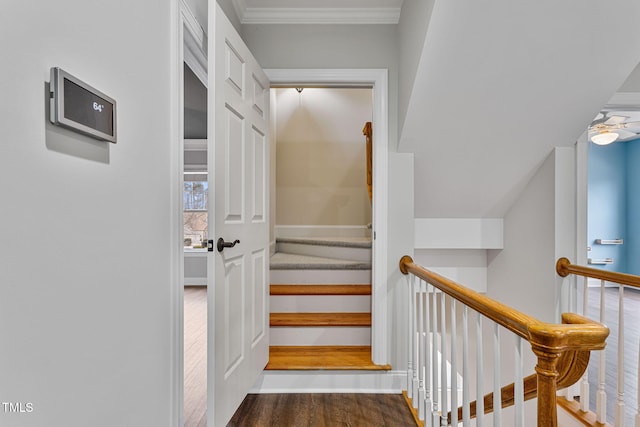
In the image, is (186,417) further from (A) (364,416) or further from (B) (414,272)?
(B) (414,272)

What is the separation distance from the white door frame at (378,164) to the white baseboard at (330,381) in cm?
14

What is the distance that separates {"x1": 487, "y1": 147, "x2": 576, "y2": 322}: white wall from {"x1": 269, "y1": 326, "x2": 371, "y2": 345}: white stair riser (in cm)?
118

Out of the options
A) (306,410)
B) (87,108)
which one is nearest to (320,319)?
(306,410)

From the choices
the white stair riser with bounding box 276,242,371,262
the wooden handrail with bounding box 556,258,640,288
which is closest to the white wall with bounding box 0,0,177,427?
the white stair riser with bounding box 276,242,371,262

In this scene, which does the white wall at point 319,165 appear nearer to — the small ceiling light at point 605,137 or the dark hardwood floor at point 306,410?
the dark hardwood floor at point 306,410

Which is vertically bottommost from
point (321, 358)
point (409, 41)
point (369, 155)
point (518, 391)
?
point (321, 358)

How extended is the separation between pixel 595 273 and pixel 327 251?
2.08 metres

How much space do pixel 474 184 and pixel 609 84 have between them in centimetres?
91

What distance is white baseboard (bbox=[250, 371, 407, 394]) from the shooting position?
7.38 ft

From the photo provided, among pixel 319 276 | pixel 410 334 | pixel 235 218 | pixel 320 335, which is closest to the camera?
pixel 235 218

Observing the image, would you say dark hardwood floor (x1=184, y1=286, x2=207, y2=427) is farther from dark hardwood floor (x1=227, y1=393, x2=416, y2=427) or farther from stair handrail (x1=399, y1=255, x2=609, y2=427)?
stair handrail (x1=399, y1=255, x2=609, y2=427)

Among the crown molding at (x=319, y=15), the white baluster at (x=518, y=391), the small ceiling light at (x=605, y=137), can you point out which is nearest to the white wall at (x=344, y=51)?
the crown molding at (x=319, y=15)

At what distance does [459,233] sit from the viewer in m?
2.69

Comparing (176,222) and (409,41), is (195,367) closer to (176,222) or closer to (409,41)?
(176,222)
